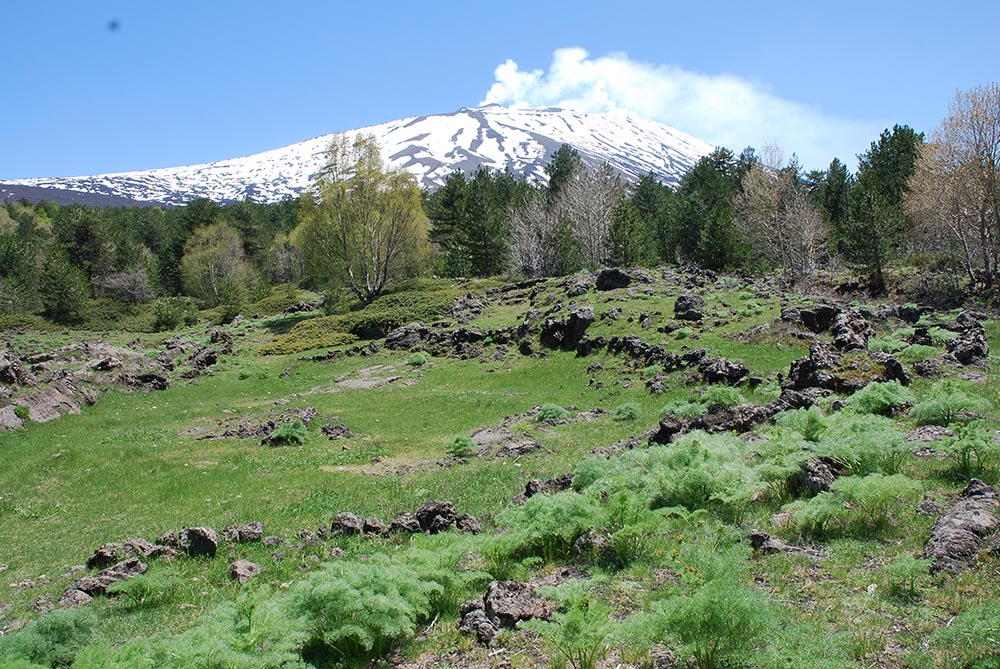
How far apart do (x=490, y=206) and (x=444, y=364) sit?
138 feet

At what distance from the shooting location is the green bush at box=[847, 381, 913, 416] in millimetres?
12086

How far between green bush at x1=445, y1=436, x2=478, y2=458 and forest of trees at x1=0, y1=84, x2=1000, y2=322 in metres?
35.4

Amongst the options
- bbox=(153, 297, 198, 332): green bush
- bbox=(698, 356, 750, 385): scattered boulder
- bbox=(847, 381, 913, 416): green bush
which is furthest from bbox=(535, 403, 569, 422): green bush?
bbox=(153, 297, 198, 332): green bush

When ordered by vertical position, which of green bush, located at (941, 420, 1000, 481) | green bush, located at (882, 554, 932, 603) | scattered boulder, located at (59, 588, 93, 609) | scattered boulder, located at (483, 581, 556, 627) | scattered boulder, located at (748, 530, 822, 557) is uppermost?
green bush, located at (941, 420, 1000, 481)

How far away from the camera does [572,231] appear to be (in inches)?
2621

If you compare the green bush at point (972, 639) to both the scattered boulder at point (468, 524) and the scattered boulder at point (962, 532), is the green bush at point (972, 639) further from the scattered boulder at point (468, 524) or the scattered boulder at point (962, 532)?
the scattered boulder at point (468, 524)

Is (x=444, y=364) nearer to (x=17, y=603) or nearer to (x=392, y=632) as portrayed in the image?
(x=17, y=603)

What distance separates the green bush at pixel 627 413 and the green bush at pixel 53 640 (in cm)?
1511

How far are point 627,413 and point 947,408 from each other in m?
9.66

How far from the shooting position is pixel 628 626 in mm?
5227

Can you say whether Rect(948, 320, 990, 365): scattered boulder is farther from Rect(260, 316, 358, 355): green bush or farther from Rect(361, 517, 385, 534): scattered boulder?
Rect(260, 316, 358, 355): green bush

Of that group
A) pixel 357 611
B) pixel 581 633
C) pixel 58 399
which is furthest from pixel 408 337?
pixel 581 633

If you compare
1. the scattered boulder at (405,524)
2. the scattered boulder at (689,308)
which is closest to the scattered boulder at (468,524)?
the scattered boulder at (405,524)

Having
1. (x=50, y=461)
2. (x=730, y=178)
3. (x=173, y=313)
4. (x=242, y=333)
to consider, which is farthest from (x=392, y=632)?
(x=730, y=178)
